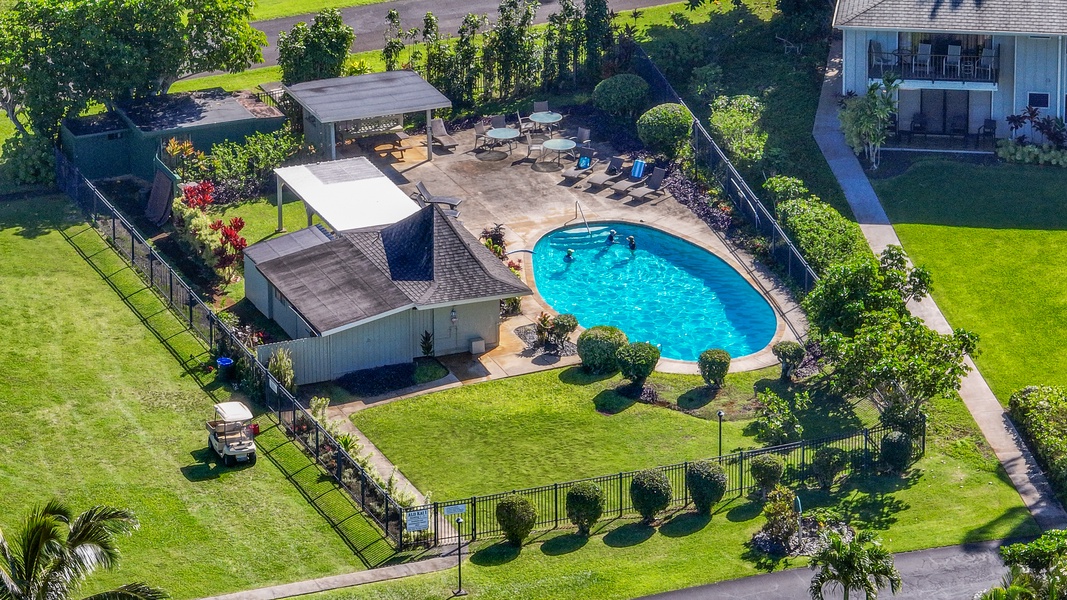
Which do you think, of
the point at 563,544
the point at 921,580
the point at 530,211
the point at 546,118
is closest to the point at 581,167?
the point at 546,118

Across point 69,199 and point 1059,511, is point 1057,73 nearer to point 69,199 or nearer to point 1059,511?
point 1059,511

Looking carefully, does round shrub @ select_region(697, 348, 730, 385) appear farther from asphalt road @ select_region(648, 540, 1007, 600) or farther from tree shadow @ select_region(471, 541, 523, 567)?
tree shadow @ select_region(471, 541, 523, 567)

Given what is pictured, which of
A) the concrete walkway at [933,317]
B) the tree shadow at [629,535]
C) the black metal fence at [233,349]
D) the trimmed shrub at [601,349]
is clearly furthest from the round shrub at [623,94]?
the tree shadow at [629,535]

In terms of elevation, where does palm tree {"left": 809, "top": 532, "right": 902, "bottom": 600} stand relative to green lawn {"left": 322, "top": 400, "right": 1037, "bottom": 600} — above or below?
above

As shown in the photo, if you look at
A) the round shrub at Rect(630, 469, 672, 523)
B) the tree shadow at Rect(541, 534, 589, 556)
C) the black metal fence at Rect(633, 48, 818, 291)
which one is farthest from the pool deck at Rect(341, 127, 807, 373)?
the tree shadow at Rect(541, 534, 589, 556)

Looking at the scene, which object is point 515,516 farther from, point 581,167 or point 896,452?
Answer: point 581,167

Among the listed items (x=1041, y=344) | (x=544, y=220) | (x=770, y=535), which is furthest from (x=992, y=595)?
(x=544, y=220)
